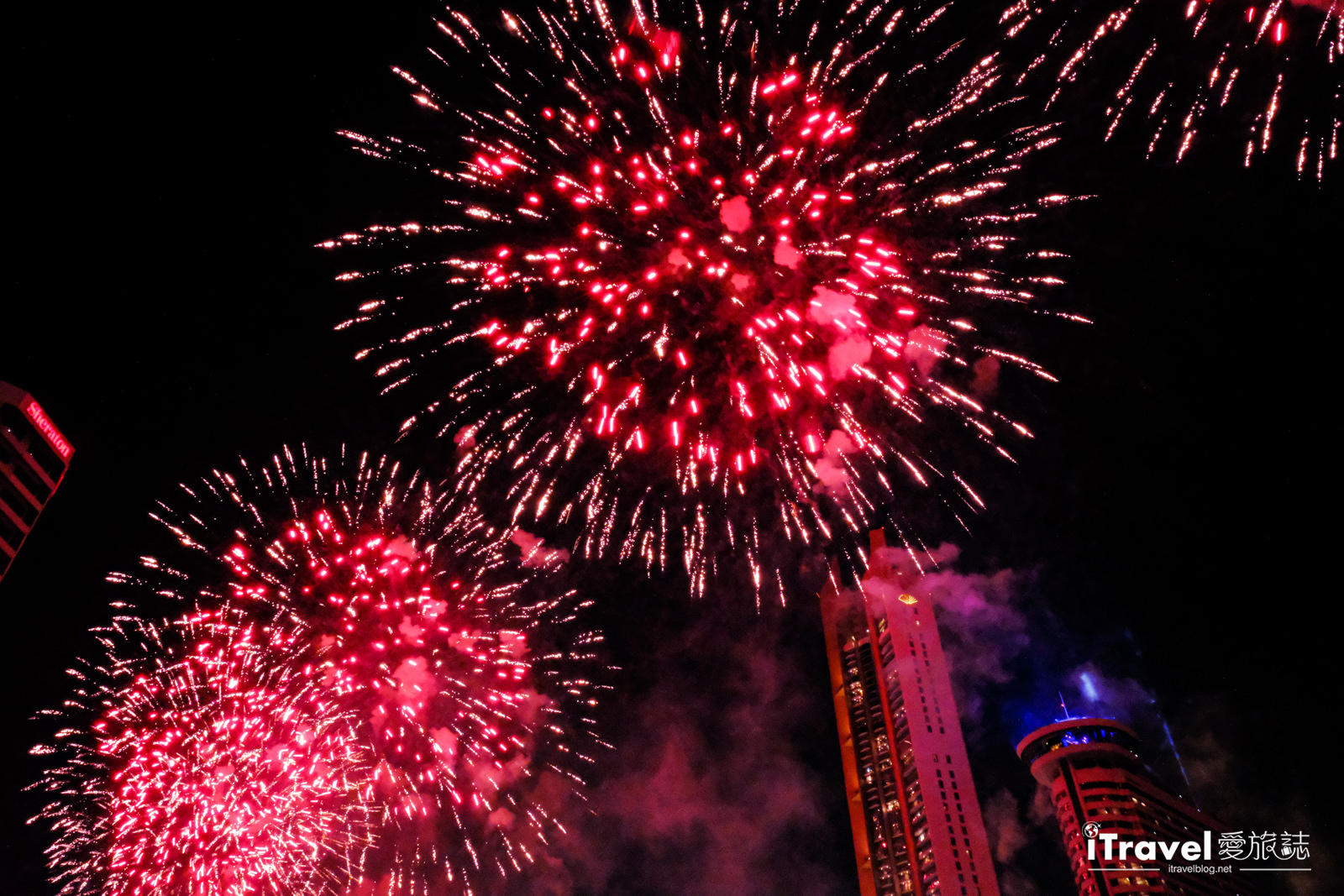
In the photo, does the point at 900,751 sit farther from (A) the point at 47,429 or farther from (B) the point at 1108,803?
(A) the point at 47,429

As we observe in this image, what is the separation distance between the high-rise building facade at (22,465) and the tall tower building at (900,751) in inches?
3287

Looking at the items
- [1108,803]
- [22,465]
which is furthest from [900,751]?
[22,465]

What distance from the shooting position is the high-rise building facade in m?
43.1

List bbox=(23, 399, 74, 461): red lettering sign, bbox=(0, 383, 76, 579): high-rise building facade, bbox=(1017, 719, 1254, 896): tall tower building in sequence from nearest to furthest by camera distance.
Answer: bbox=(0, 383, 76, 579): high-rise building facade < bbox=(23, 399, 74, 461): red lettering sign < bbox=(1017, 719, 1254, 896): tall tower building

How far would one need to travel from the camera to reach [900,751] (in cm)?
9700

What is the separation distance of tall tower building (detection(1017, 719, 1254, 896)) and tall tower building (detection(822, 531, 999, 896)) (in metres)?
8.90

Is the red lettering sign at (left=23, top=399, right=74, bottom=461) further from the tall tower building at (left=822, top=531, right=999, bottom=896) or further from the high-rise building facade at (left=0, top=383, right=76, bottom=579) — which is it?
the tall tower building at (left=822, top=531, right=999, bottom=896)

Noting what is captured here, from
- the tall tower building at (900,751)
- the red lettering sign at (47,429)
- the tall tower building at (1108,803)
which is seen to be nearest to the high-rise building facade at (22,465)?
the red lettering sign at (47,429)

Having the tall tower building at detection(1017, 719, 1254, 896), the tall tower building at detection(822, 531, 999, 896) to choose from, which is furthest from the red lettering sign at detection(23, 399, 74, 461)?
the tall tower building at detection(1017, 719, 1254, 896)

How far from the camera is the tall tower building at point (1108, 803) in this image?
261 feet

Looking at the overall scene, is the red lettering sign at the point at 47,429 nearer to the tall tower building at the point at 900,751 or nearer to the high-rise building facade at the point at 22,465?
the high-rise building facade at the point at 22,465

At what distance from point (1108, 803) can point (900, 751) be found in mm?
22558

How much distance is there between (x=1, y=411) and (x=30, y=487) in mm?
4613

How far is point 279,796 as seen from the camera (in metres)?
22.4
